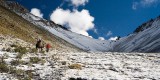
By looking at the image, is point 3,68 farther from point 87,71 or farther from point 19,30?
point 19,30

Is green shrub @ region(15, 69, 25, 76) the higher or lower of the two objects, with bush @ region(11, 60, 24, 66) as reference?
lower

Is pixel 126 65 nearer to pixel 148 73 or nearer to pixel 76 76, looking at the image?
pixel 148 73

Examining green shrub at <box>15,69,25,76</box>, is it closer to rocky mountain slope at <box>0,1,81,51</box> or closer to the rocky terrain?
the rocky terrain

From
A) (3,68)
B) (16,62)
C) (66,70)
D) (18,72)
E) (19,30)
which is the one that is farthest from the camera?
(19,30)

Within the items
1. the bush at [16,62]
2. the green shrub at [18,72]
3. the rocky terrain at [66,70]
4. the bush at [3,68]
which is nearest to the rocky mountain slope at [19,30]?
the rocky terrain at [66,70]

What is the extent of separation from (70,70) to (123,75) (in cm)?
339

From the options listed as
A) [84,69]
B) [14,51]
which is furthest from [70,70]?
[14,51]

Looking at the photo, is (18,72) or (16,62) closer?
(18,72)

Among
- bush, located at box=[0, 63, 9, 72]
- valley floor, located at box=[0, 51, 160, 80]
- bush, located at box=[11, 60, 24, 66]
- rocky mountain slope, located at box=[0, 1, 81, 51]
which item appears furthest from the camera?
rocky mountain slope, located at box=[0, 1, 81, 51]

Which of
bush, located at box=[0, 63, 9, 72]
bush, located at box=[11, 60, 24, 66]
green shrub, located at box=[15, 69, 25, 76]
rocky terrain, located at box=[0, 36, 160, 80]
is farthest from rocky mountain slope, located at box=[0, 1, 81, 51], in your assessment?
green shrub, located at box=[15, 69, 25, 76]

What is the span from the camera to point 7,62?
974 inches

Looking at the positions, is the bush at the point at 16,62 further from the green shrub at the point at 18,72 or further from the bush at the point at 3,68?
the green shrub at the point at 18,72

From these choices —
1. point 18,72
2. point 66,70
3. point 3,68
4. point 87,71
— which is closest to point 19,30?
point 66,70

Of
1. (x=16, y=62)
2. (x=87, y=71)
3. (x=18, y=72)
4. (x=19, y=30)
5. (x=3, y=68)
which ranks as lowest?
(x=18, y=72)
